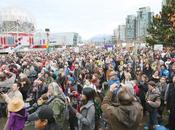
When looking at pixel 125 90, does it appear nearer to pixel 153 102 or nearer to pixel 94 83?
pixel 153 102

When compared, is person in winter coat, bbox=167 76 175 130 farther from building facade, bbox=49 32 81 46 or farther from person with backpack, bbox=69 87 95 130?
building facade, bbox=49 32 81 46

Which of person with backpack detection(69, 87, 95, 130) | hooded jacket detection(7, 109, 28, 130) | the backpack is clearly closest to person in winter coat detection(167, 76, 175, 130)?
person with backpack detection(69, 87, 95, 130)

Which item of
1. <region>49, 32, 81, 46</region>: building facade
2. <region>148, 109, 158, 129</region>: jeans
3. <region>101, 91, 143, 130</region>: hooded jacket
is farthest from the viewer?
<region>49, 32, 81, 46</region>: building facade

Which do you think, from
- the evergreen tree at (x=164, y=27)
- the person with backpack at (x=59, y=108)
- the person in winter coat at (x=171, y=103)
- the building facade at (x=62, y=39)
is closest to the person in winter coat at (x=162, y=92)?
the person in winter coat at (x=171, y=103)

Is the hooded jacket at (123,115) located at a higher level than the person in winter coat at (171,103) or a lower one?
higher

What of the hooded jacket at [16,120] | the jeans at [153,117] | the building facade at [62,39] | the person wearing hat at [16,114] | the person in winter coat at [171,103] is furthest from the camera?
the building facade at [62,39]

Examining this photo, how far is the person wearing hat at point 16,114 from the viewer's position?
21.9 ft

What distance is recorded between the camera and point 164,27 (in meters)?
45.8

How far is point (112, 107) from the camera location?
15.4ft

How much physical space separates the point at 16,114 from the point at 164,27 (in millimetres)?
40651

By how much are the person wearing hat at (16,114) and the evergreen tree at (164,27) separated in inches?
1367

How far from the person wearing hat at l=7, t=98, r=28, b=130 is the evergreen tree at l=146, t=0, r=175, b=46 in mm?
34729

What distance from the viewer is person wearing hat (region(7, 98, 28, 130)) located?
6680 mm

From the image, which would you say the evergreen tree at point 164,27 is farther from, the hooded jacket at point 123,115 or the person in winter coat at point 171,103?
the hooded jacket at point 123,115
